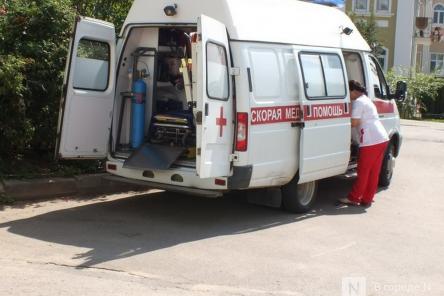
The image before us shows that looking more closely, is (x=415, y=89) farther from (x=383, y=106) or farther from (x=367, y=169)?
(x=367, y=169)

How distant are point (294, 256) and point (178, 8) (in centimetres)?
305

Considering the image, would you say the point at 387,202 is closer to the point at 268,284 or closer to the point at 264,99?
the point at 264,99

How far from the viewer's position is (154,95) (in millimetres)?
8047

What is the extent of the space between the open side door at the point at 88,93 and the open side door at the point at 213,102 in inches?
66.6

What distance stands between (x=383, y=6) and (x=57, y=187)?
35.7 metres

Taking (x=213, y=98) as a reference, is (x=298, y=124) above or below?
below

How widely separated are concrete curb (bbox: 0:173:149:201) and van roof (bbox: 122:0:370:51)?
86.5 inches

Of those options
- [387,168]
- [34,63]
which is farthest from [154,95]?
[387,168]

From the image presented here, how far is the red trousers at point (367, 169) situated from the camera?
8914 mm

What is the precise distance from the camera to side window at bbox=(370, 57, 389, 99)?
9977mm

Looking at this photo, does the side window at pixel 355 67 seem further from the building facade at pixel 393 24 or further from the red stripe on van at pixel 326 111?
the building facade at pixel 393 24

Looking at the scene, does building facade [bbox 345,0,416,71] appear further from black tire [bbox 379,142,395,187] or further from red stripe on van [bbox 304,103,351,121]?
red stripe on van [bbox 304,103,351,121]

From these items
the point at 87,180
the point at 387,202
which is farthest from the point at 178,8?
the point at 387,202

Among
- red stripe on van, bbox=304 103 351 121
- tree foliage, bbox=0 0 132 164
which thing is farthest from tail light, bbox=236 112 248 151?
tree foliage, bbox=0 0 132 164
